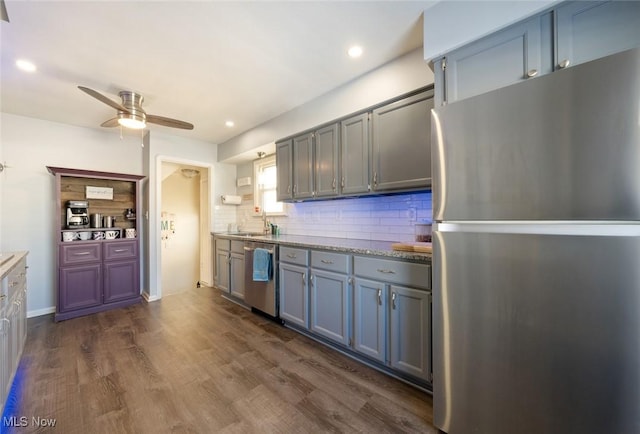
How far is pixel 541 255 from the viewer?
3.62 feet

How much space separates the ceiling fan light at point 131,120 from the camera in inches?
103

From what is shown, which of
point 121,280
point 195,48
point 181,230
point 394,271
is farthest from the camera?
point 181,230

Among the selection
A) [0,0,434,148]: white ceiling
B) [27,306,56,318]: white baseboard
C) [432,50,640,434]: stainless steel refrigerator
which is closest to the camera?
[432,50,640,434]: stainless steel refrigerator

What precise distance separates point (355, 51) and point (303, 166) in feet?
4.23

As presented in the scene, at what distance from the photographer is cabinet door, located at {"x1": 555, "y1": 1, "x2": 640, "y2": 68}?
1083 mm

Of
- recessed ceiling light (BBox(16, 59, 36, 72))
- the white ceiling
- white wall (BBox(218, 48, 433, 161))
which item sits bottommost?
white wall (BBox(218, 48, 433, 161))

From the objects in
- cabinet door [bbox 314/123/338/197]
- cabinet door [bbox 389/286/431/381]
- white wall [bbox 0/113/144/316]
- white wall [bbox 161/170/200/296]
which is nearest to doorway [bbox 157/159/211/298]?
white wall [bbox 161/170/200/296]

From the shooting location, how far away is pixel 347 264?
2170 millimetres

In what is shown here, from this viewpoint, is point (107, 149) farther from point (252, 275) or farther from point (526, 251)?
point (526, 251)

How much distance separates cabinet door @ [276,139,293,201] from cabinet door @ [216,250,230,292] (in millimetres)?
1246

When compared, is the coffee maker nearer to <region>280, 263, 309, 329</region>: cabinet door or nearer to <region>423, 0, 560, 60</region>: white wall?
<region>280, 263, 309, 329</region>: cabinet door

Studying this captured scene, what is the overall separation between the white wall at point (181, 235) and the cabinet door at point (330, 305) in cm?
444

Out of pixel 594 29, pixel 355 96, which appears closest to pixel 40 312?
pixel 355 96

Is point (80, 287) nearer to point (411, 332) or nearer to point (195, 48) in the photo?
point (195, 48)
